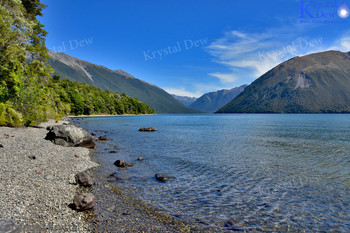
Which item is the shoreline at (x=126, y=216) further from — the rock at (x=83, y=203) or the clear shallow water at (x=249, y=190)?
the clear shallow water at (x=249, y=190)

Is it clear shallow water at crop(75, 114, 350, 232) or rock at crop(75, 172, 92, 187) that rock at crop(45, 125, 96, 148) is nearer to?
clear shallow water at crop(75, 114, 350, 232)

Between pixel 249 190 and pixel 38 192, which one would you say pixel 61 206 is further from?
pixel 249 190

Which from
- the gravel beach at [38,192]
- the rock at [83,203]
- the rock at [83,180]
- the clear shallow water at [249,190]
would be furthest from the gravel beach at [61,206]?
the clear shallow water at [249,190]

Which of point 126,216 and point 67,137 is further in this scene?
point 67,137

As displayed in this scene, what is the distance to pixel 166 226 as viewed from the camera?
890cm

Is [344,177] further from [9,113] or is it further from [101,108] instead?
[101,108]

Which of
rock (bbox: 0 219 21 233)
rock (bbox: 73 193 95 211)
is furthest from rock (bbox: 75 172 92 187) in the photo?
rock (bbox: 0 219 21 233)

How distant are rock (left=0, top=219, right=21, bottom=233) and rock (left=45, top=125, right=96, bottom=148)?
2011 cm

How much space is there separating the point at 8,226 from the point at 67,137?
69.3ft

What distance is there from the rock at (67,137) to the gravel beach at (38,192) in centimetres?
784

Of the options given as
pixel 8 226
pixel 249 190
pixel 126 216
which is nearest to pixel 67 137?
pixel 126 216

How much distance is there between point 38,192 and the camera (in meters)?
10.3

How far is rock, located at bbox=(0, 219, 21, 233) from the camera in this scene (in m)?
6.66

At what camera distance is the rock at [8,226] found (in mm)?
6659
